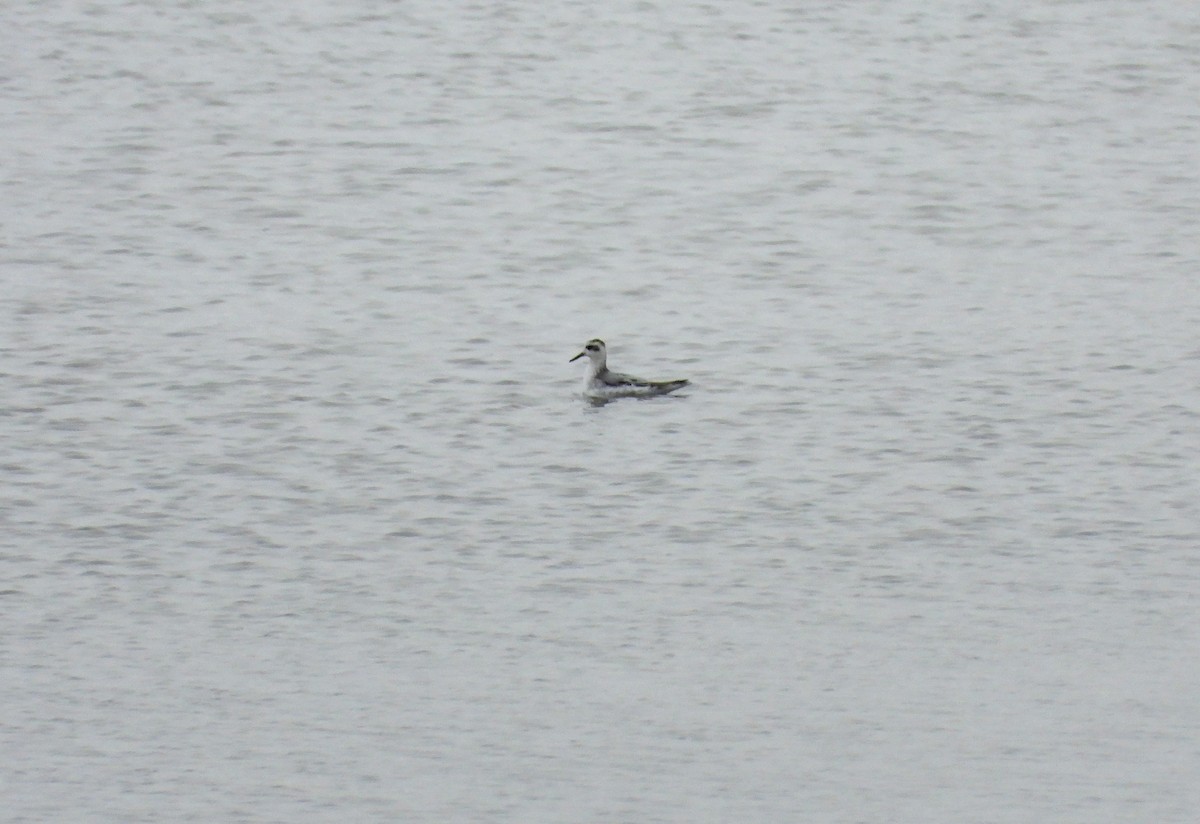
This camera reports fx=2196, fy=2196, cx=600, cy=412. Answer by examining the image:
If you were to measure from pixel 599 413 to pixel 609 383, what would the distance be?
198 millimetres

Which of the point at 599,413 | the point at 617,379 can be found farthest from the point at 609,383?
the point at 599,413

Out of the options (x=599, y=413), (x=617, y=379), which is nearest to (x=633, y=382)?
(x=617, y=379)

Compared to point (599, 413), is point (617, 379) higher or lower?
higher

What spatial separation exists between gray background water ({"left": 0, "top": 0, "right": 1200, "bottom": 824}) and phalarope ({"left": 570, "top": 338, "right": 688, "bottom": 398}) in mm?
131

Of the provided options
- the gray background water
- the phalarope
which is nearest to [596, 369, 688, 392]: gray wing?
the phalarope

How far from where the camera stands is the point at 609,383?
13391 mm

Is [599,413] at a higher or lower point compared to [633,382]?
lower

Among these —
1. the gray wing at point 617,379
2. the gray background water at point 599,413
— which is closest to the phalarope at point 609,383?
the gray wing at point 617,379

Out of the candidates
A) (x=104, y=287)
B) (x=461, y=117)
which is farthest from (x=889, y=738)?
(x=461, y=117)

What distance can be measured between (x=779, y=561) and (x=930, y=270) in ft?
18.9

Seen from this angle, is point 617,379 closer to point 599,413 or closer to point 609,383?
point 609,383

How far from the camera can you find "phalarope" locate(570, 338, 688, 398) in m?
13.4

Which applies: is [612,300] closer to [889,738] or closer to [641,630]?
[641,630]

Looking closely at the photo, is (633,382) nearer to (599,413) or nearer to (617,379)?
(617,379)
